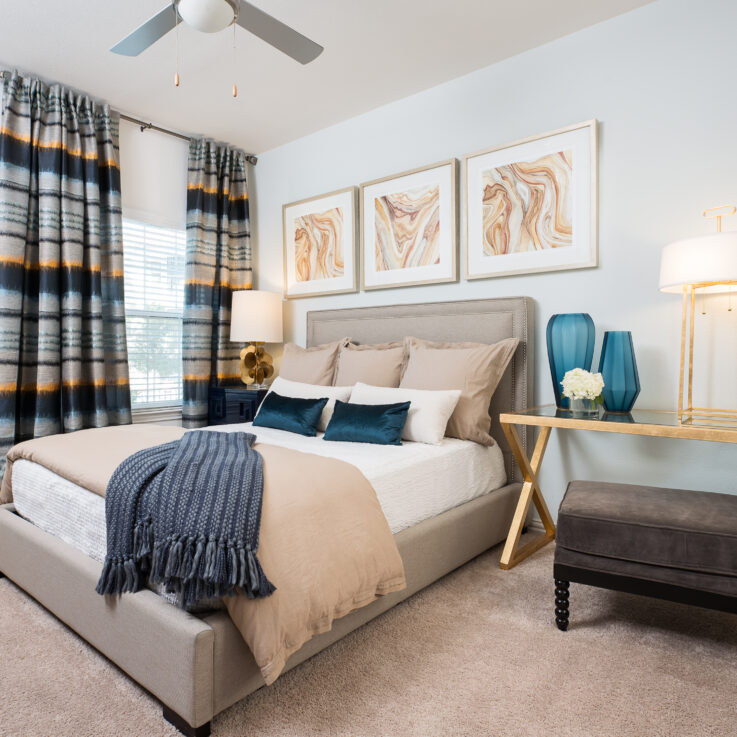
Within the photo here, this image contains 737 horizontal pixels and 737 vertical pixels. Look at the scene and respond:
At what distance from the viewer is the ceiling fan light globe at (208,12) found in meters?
1.77

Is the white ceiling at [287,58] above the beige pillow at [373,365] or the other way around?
above

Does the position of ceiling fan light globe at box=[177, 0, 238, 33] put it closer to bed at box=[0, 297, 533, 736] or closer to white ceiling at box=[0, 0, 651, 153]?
white ceiling at box=[0, 0, 651, 153]

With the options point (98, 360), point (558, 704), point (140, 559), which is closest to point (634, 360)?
point (558, 704)

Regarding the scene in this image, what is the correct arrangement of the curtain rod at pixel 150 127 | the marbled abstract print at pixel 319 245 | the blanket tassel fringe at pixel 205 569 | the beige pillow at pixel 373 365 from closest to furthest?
1. the blanket tassel fringe at pixel 205 569
2. the beige pillow at pixel 373 365
3. the curtain rod at pixel 150 127
4. the marbled abstract print at pixel 319 245

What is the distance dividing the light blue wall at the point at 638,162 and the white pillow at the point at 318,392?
38.3 inches

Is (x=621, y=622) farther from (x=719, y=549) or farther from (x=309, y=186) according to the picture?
(x=309, y=186)

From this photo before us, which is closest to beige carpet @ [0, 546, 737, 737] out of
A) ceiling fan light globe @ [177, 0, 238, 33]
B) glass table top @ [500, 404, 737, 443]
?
glass table top @ [500, 404, 737, 443]

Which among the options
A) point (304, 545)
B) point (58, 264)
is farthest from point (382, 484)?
point (58, 264)

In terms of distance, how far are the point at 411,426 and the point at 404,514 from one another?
566 millimetres

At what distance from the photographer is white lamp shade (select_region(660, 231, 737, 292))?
6.48 feet

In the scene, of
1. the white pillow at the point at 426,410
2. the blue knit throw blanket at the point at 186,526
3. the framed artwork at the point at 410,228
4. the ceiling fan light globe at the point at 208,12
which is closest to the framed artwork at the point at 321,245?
the framed artwork at the point at 410,228

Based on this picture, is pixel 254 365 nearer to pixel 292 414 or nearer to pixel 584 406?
pixel 292 414

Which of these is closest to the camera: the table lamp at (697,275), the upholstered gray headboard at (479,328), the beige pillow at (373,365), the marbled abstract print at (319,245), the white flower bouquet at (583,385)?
the table lamp at (697,275)

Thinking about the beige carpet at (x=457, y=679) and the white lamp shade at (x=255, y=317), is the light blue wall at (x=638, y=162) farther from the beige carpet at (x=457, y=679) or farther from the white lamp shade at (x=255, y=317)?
the white lamp shade at (x=255, y=317)
